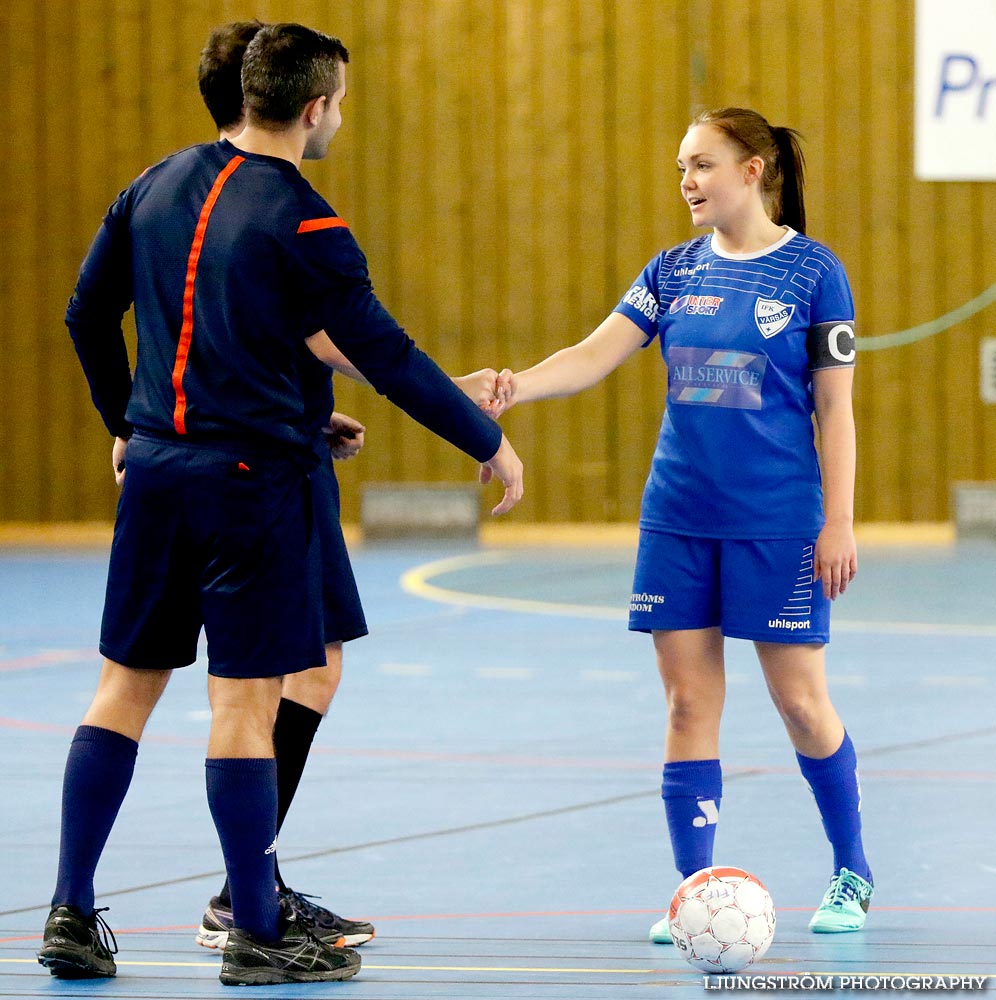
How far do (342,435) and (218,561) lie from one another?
0.63 meters

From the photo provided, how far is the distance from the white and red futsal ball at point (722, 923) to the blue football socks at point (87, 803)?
3.24ft

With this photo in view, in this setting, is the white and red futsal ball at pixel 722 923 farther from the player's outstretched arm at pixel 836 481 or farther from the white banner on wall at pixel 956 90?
the white banner on wall at pixel 956 90

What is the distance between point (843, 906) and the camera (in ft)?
Result: 11.2

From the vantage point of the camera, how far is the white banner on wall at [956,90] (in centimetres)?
1367

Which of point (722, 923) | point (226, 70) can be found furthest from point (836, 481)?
point (226, 70)

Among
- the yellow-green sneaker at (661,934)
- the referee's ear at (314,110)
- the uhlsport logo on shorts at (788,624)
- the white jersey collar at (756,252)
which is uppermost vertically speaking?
the referee's ear at (314,110)

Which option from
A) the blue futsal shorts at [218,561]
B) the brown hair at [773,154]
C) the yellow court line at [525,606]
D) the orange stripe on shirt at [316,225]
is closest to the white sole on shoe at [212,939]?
the blue futsal shorts at [218,561]

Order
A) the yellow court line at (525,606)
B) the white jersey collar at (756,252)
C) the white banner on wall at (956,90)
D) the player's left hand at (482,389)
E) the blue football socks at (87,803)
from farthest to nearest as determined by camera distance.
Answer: the white banner on wall at (956,90), the yellow court line at (525,606), the player's left hand at (482,389), the white jersey collar at (756,252), the blue football socks at (87,803)

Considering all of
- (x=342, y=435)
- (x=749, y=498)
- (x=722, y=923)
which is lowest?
(x=722, y=923)

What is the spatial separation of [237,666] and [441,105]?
12082 millimetres

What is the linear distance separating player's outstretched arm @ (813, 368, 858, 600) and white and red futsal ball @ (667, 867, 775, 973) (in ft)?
1.98

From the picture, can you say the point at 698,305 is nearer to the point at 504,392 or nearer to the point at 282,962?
the point at 504,392

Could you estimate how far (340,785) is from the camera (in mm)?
5086

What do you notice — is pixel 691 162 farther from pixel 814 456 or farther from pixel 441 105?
pixel 441 105
